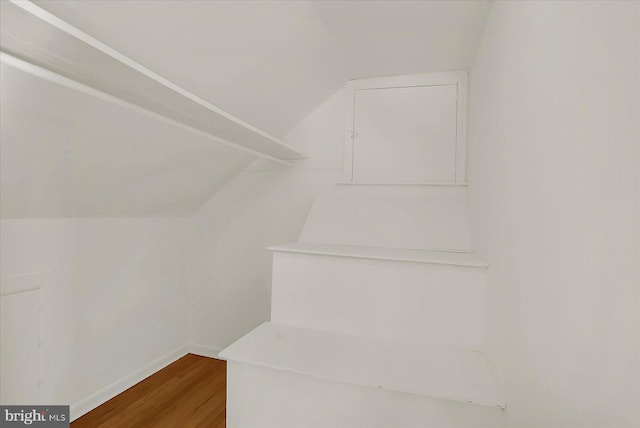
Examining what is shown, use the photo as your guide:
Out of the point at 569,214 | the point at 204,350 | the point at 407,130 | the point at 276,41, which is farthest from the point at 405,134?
the point at 204,350

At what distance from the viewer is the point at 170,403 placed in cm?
191

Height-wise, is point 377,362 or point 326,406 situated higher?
point 377,362

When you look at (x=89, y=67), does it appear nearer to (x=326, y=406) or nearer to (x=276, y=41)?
(x=276, y=41)

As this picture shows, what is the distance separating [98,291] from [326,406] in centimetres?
160

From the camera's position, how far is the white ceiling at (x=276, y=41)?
1.06 metres

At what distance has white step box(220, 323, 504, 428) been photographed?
1.11 m

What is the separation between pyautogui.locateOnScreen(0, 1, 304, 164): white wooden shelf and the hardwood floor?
64.2 inches

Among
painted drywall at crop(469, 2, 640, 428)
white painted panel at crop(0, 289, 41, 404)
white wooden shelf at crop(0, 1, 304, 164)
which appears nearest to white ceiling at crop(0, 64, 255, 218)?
white wooden shelf at crop(0, 1, 304, 164)

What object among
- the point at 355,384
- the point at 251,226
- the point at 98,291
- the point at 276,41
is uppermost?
the point at 276,41

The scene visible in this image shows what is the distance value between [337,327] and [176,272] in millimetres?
1646

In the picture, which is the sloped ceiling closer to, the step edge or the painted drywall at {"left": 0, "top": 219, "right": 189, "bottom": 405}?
the painted drywall at {"left": 0, "top": 219, "right": 189, "bottom": 405}

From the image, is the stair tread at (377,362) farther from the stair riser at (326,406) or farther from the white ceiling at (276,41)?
the white ceiling at (276,41)

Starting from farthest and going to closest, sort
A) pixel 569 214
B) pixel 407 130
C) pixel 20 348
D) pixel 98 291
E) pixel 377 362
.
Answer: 1. pixel 407 130
2. pixel 98 291
3. pixel 20 348
4. pixel 377 362
5. pixel 569 214

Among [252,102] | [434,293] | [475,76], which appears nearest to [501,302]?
[434,293]
